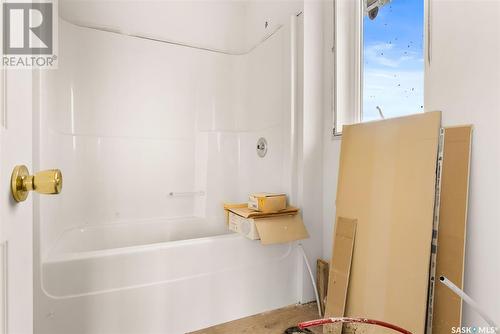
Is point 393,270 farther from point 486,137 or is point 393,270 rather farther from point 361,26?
point 361,26

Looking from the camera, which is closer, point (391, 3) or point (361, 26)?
point (391, 3)

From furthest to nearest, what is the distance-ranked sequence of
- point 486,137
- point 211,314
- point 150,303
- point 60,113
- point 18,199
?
point 60,113 → point 211,314 → point 150,303 → point 486,137 → point 18,199

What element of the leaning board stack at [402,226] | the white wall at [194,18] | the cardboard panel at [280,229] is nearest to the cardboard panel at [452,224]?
the leaning board stack at [402,226]

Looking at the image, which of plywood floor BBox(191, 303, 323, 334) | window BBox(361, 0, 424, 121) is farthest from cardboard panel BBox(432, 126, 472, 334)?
plywood floor BBox(191, 303, 323, 334)

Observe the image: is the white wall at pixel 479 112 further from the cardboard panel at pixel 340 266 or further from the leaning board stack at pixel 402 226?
the cardboard panel at pixel 340 266

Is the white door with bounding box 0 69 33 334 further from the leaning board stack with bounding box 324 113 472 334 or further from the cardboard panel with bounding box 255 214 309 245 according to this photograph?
the cardboard panel with bounding box 255 214 309 245

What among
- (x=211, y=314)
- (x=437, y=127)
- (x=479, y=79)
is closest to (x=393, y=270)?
(x=437, y=127)

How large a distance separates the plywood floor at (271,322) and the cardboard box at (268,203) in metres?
0.66

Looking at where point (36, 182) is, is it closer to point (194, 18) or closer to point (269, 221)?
point (269, 221)

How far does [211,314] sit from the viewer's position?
1642 millimetres

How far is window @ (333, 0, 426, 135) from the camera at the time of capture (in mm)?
1503

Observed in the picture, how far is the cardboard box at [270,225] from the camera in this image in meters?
1.67

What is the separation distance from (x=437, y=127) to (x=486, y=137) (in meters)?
0.18

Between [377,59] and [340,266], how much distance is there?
4.13 ft
